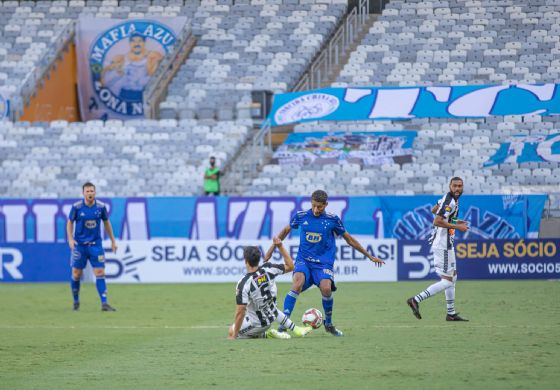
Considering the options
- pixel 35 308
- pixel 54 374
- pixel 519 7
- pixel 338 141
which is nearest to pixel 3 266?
pixel 35 308

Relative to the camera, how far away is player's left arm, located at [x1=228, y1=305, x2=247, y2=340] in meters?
12.6

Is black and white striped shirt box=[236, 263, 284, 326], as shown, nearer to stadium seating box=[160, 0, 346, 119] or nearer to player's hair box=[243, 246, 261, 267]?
player's hair box=[243, 246, 261, 267]

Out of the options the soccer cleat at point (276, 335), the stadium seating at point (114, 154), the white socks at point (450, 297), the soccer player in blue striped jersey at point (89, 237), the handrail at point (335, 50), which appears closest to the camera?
the soccer cleat at point (276, 335)

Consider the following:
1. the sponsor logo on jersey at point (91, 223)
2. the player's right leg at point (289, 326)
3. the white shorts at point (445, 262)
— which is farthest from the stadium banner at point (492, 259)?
the player's right leg at point (289, 326)

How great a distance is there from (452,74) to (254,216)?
9.42 metres

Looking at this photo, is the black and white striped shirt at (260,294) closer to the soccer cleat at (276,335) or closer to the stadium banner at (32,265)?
the soccer cleat at (276,335)

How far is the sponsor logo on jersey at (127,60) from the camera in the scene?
37.4m

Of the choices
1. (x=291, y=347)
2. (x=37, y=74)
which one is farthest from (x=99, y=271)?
(x=37, y=74)

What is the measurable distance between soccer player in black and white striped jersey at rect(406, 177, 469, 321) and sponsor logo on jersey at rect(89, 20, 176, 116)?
23271 millimetres

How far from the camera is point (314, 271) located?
13469 mm

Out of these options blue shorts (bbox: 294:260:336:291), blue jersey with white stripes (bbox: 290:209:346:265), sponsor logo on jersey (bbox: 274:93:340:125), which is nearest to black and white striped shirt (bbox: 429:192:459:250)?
blue jersey with white stripes (bbox: 290:209:346:265)

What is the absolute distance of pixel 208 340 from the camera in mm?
13359

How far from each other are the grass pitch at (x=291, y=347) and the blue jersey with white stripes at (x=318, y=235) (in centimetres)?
101

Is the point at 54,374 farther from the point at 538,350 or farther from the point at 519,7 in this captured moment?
the point at 519,7
